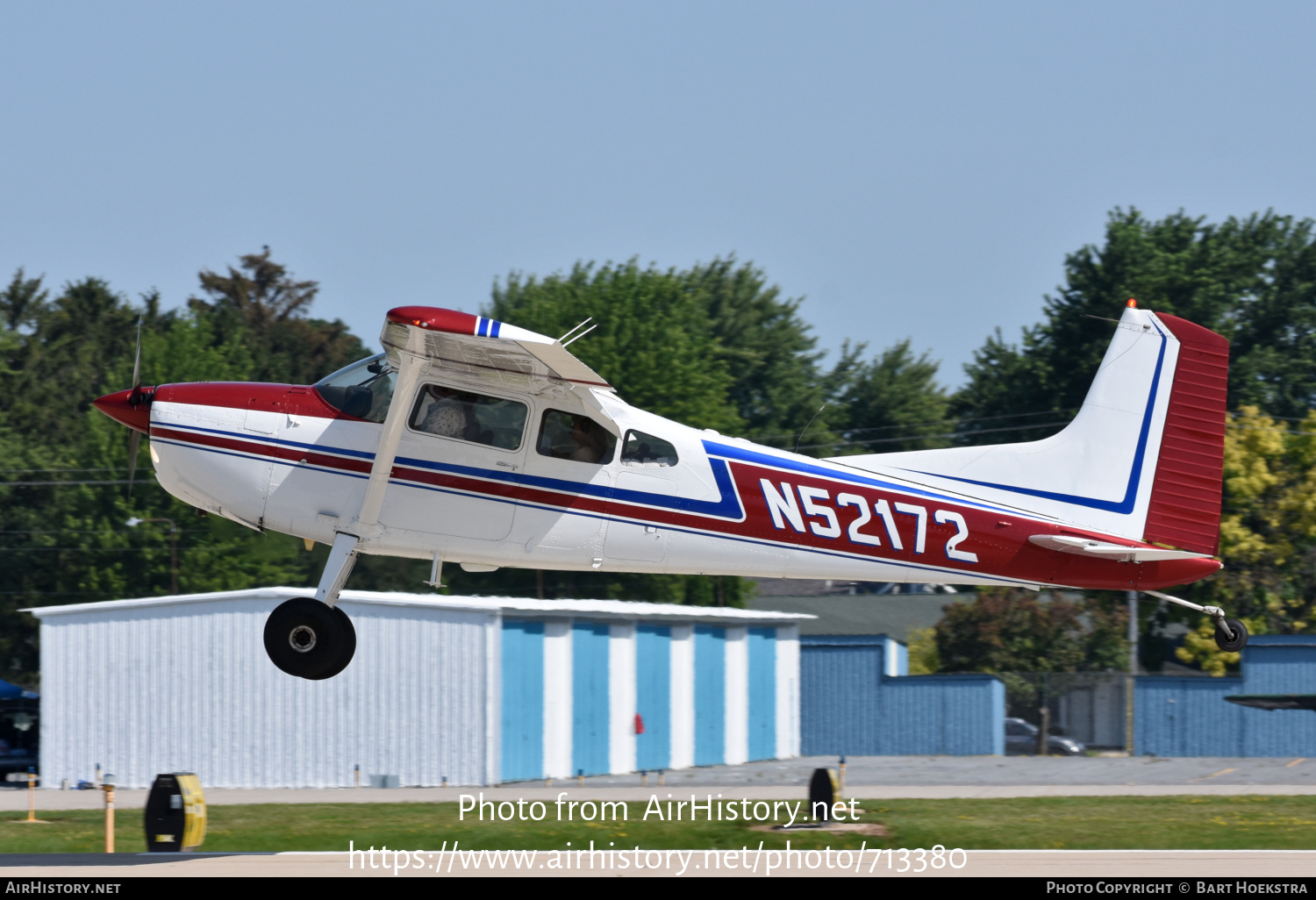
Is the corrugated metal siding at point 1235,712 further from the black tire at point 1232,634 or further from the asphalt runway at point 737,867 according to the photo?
the black tire at point 1232,634

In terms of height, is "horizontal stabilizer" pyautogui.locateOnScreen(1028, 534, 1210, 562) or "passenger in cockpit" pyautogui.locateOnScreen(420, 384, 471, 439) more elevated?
"passenger in cockpit" pyautogui.locateOnScreen(420, 384, 471, 439)

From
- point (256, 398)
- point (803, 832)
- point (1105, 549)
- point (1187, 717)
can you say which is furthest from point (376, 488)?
point (1187, 717)

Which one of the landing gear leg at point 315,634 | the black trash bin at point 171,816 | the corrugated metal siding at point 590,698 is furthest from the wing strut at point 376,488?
the corrugated metal siding at point 590,698

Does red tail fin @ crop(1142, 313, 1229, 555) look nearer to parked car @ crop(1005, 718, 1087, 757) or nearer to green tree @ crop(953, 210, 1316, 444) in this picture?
parked car @ crop(1005, 718, 1087, 757)

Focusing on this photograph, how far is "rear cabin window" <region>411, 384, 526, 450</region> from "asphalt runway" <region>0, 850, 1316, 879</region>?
162 inches

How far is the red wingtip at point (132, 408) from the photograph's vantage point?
12.8 m

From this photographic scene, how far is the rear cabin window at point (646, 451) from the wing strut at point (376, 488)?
1758mm

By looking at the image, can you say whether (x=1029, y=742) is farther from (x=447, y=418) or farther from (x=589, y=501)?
(x=447, y=418)

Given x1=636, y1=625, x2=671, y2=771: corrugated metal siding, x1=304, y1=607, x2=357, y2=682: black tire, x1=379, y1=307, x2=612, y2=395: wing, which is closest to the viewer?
x1=379, y1=307, x2=612, y2=395: wing

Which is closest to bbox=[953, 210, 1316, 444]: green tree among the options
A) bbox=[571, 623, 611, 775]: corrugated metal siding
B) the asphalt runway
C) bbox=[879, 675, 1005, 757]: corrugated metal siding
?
bbox=[879, 675, 1005, 757]: corrugated metal siding

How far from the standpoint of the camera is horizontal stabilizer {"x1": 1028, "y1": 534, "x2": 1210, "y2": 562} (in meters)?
12.4

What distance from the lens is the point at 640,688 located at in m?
32.7

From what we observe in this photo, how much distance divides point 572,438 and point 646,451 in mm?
619
